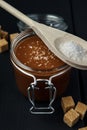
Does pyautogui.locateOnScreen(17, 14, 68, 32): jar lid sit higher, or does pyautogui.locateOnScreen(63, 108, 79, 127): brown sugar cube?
pyautogui.locateOnScreen(17, 14, 68, 32): jar lid

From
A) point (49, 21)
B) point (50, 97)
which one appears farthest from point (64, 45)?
point (49, 21)

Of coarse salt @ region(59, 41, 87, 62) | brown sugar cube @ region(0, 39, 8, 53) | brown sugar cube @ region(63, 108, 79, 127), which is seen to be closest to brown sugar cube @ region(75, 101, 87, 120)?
brown sugar cube @ region(63, 108, 79, 127)

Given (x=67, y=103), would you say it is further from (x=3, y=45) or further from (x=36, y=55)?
(x=3, y=45)

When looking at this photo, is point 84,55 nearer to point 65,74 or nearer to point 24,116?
point 65,74

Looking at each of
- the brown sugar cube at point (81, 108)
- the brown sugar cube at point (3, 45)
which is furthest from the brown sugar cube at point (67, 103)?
the brown sugar cube at point (3, 45)

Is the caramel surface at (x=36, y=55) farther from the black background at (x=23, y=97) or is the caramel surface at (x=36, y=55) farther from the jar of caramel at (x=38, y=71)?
the black background at (x=23, y=97)

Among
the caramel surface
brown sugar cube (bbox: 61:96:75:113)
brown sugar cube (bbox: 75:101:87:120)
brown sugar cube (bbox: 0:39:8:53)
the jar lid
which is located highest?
the caramel surface

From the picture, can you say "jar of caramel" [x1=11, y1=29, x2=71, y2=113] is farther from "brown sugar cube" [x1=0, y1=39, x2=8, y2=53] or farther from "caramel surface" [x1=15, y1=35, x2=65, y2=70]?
"brown sugar cube" [x1=0, y1=39, x2=8, y2=53]
